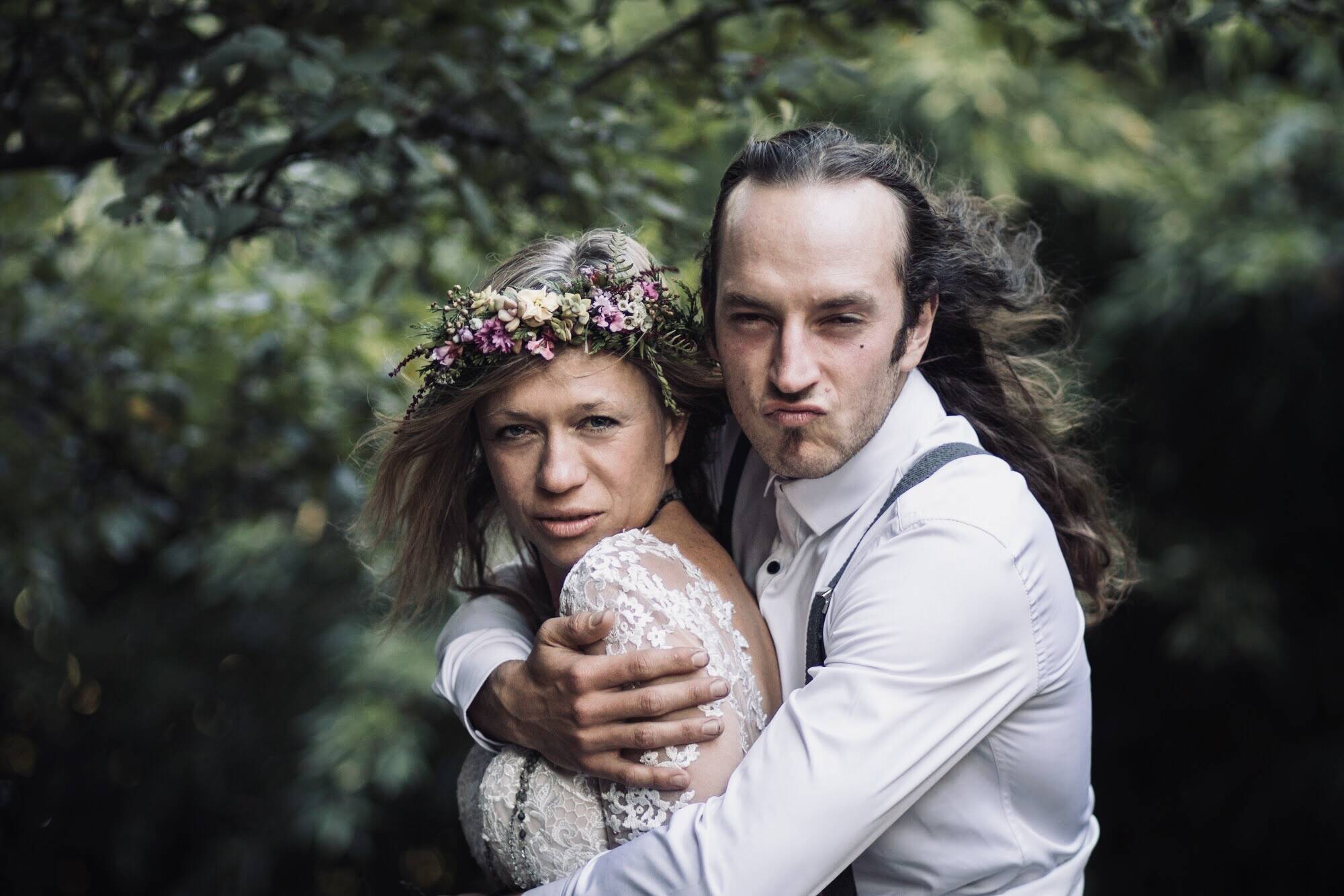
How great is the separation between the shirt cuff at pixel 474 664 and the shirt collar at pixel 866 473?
586mm

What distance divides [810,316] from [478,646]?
100cm

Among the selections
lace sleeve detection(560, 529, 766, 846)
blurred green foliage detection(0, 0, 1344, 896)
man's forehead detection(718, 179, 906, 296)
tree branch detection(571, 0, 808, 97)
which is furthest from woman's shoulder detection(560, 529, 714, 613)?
tree branch detection(571, 0, 808, 97)

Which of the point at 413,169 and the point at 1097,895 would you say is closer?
the point at 413,169

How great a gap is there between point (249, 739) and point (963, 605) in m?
5.41

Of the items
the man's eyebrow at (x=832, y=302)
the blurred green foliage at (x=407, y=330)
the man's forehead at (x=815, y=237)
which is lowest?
the blurred green foliage at (x=407, y=330)

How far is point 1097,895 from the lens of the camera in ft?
23.2

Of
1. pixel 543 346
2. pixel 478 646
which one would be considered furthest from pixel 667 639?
pixel 478 646

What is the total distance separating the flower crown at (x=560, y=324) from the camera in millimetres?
2227

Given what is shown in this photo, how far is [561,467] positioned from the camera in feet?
7.22

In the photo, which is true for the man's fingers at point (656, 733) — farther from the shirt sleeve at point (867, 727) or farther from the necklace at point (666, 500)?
the necklace at point (666, 500)

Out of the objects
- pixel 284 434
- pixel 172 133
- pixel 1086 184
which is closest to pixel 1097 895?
pixel 1086 184

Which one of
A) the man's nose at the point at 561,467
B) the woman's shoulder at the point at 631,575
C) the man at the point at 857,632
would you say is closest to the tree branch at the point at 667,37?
the man at the point at 857,632

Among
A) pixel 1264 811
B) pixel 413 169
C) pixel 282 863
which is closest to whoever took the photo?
pixel 413 169

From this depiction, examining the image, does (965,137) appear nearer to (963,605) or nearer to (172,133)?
(172,133)
